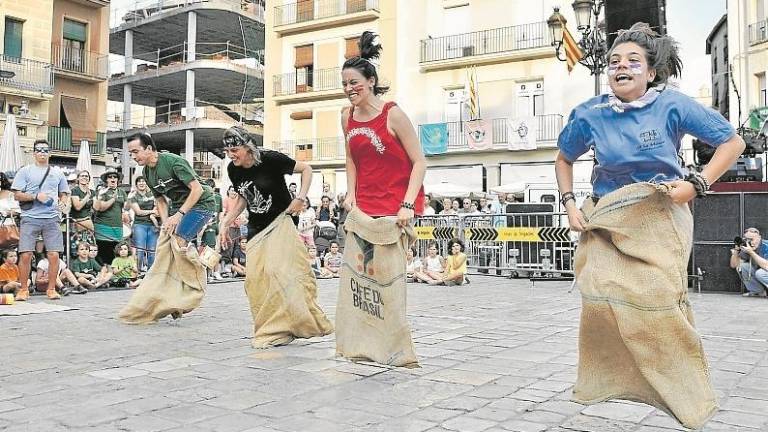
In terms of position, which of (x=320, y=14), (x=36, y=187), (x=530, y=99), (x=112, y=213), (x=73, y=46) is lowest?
(x=112, y=213)

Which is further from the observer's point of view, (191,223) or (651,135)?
(191,223)

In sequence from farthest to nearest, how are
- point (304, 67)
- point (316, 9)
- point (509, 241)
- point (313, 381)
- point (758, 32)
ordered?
point (304, 67) < point (316, 9) < point (758, 32) < point (509, 241) < point (313, 381)

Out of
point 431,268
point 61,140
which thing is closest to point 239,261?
point 431,268

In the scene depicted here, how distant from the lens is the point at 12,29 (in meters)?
30.5

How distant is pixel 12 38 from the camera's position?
100 ft

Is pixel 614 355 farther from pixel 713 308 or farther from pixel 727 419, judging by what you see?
pixel 713 308

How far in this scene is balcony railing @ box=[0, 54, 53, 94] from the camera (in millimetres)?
29797

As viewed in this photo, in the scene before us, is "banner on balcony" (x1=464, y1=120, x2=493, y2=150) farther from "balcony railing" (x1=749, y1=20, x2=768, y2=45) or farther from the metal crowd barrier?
the metal crowd barrier

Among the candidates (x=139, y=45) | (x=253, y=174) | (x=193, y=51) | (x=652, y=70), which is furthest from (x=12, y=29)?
(x=652, y=70)

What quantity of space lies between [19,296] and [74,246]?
95.2 inches

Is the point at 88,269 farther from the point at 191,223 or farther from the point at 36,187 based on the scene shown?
the point at 191,223

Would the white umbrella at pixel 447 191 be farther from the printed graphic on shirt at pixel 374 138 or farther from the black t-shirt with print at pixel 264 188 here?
the printed graphic on shirt at pixel 374 138

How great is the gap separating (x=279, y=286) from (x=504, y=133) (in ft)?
85.0

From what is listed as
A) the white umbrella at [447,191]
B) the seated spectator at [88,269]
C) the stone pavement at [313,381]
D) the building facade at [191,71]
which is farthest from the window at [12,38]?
the stone pavement at [313,381]
